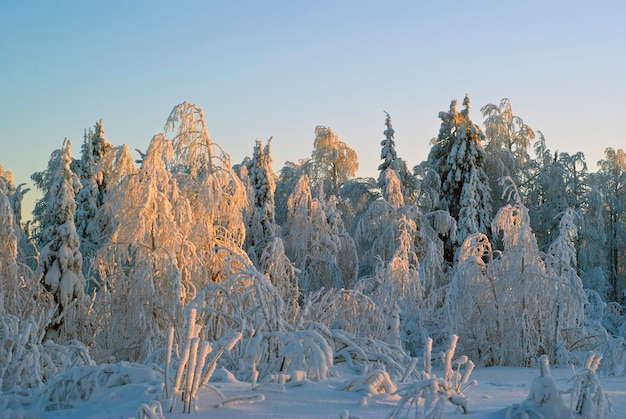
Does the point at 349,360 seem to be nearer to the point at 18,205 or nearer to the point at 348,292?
the point at 348,292

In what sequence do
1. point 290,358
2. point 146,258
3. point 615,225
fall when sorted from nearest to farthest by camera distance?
point 290,358 → point 146,258 → point 615,225

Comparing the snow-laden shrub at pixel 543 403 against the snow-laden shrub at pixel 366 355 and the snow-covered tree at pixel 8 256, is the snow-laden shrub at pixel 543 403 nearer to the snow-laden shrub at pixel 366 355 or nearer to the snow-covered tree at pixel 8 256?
the snow-laden shrub at pixel 366 355

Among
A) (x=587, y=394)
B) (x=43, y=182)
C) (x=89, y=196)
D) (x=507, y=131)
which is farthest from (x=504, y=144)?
(x=587, y=394)

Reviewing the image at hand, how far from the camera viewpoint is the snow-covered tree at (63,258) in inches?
581

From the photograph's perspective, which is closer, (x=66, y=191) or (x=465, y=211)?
(x=66, y=191)

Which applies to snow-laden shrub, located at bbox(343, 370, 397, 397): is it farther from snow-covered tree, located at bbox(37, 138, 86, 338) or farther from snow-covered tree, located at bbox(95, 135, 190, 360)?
snow-covered tree, located at bbox(37, 138, 86, 338)

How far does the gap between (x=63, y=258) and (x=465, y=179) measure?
1827 cm

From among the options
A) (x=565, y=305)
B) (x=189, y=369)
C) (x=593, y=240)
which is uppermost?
(x=593, y=240)

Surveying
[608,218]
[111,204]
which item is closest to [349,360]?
[111,204]

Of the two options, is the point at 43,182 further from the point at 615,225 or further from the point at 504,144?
the point at 615,225

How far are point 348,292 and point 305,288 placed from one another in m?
9.58

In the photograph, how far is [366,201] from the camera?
97.2ft

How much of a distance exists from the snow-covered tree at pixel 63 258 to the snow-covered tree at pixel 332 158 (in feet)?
60.6

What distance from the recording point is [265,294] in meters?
9.88
